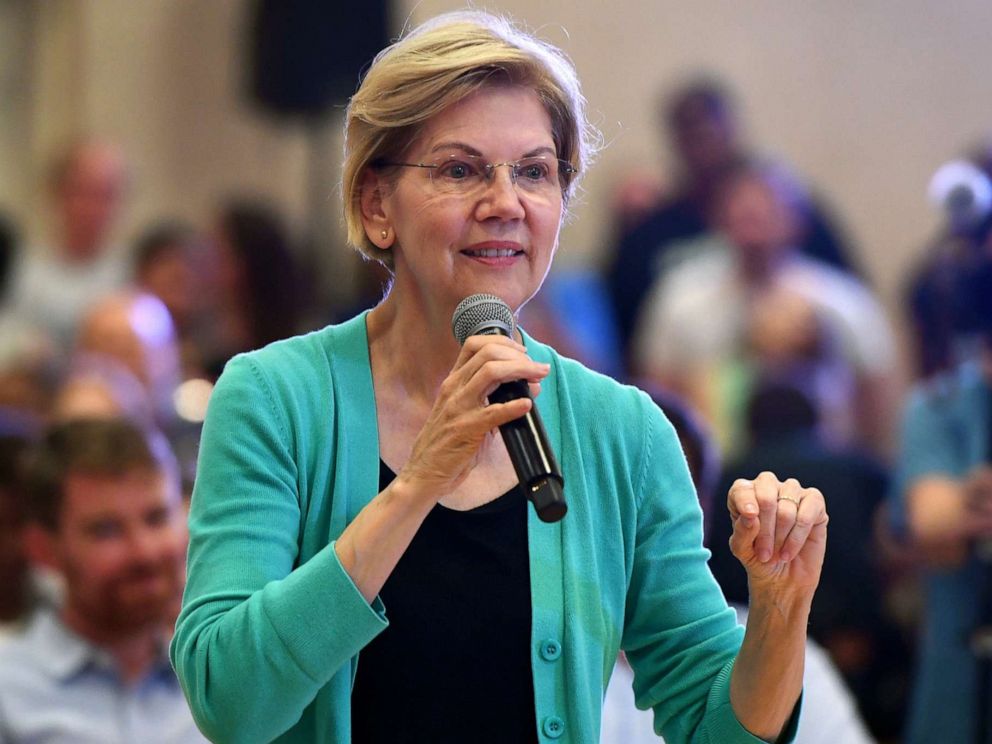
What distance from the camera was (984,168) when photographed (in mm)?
3963

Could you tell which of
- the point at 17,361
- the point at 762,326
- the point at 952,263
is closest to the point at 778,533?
the point at 952,263

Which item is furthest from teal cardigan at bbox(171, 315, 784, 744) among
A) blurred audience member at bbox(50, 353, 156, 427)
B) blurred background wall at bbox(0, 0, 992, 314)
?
blurred background wall at bbox(0, 0, 992, 314)

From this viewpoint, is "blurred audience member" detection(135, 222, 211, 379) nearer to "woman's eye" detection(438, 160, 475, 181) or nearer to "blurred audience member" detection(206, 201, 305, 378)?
"blurred audience member" detection(206, 201, 305, 378)

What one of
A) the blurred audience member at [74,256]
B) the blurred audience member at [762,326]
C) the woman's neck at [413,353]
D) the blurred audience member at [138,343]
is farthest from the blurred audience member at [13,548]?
the blurred audience member at [74,256]

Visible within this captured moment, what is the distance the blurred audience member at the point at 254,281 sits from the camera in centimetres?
663

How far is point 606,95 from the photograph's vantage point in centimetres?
836

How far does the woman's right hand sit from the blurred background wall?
6.06 meters

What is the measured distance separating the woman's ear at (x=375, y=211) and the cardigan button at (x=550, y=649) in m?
0.54

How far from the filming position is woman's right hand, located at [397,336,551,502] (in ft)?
5.57

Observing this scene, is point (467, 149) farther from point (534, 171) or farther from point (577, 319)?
point (577, 319)

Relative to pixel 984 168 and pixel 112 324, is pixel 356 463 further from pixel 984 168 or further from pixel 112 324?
pixel 112 324

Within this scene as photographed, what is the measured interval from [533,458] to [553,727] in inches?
15.6

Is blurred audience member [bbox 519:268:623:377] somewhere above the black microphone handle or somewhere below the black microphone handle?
below

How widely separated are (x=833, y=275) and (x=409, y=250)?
14.7ft
